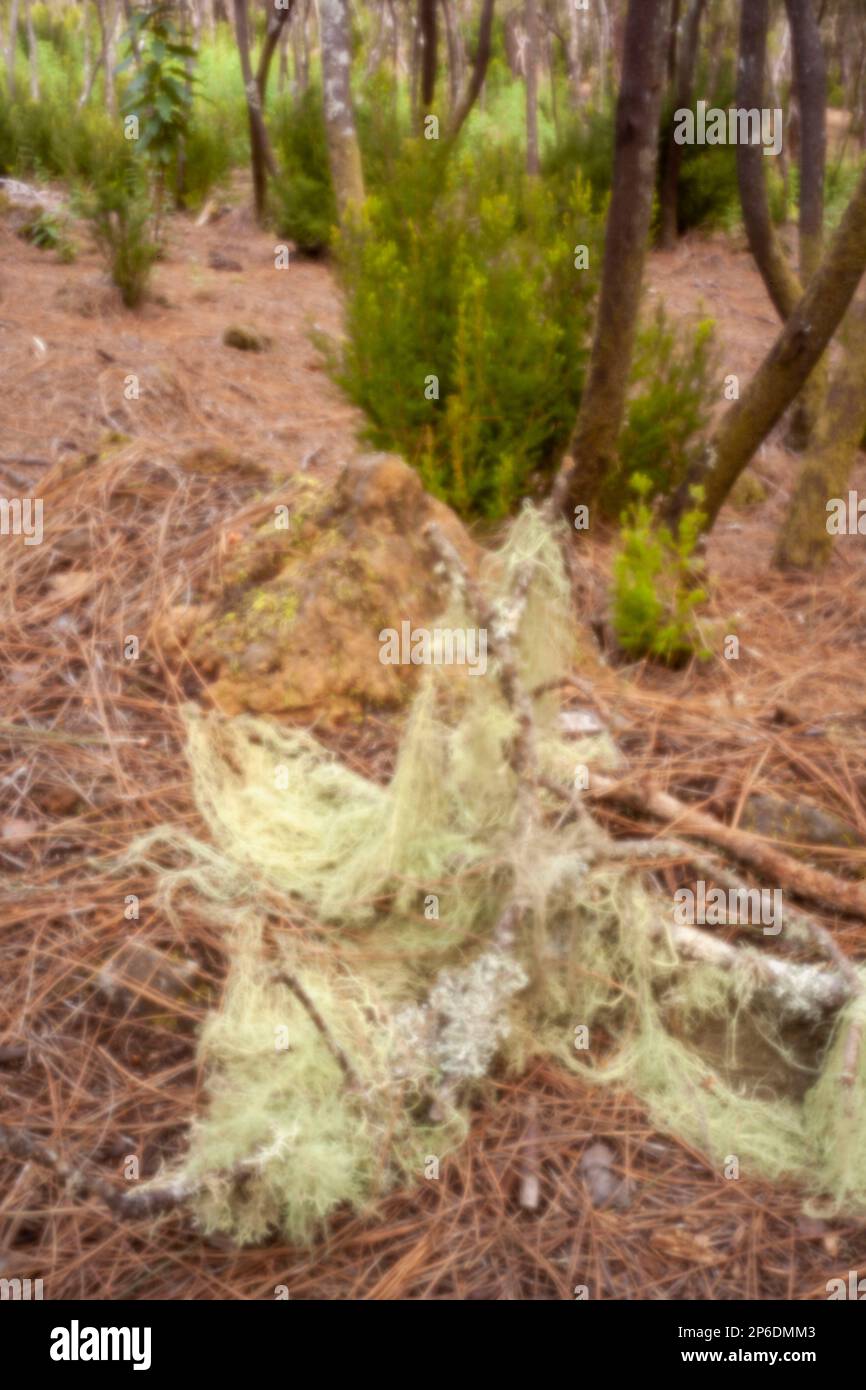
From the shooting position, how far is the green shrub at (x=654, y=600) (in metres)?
3.39

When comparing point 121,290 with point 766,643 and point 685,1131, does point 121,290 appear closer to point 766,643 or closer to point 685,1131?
point 766,643

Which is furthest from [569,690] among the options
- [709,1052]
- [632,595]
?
[709,1052]

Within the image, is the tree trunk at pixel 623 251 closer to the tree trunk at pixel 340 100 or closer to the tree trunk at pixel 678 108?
the tree trunk at pixel 340 100

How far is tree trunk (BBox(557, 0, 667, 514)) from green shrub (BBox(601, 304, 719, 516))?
0.19 m

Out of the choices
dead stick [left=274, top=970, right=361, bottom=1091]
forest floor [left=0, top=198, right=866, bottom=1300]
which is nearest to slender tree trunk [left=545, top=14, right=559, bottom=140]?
forest floor [left=0, top=198, right=866, bottom=1300]

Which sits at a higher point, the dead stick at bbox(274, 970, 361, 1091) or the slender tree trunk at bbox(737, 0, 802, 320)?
the slender tree trunk at bbox(737, 0, 802, 320)

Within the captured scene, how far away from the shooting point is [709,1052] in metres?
2.21

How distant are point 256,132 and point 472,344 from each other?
6445 millimetres

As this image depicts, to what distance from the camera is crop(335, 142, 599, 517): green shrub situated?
411 cm

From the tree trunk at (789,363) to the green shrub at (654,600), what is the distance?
0.44 m

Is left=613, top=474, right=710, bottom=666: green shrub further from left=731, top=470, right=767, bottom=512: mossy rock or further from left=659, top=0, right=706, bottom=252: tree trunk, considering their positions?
left=659, top=0, right=706, bottom=252: tree trunk

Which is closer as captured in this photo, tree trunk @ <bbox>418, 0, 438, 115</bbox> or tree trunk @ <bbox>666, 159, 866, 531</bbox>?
tree trunk @ <bbox>666, 159, 866, 531</bbox>

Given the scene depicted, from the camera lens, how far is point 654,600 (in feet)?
11.2

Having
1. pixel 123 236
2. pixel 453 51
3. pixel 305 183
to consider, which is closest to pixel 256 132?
pixel 305 183
